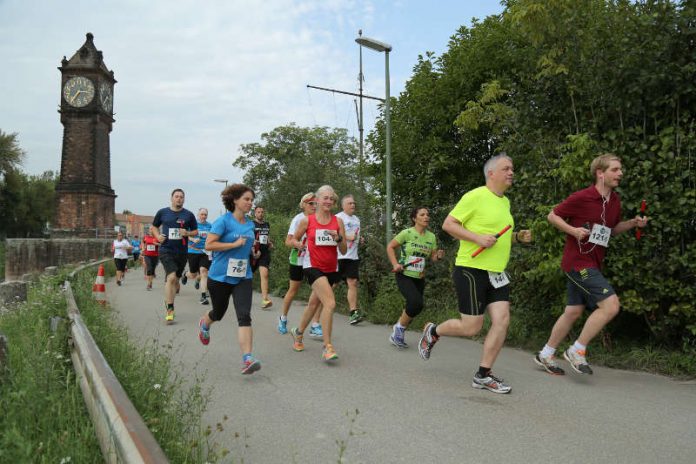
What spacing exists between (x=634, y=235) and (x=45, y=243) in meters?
48.6

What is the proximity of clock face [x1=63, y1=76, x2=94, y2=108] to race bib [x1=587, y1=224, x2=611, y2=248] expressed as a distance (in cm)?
5713

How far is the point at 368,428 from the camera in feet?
14.1

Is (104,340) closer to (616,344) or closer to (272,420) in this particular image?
(272,420)

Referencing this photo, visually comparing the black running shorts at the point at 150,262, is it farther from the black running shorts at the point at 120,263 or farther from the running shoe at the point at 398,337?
the running shoe at the point at 398,337

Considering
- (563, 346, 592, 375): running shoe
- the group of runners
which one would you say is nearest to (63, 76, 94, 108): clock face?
the group of runners

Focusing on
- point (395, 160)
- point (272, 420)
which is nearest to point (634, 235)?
point (272, 420)

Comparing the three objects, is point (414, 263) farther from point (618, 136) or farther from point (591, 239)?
point (618, 136)

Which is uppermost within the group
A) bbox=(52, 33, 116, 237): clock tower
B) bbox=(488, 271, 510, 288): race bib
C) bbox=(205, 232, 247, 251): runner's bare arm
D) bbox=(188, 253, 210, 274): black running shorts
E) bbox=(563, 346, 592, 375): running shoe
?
bbox=(52, 33, 116, 237): clock tower

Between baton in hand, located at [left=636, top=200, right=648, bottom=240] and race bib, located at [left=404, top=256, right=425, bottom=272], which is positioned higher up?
baton in hand, located at [left=636, top=200, right=648, bottom=240]

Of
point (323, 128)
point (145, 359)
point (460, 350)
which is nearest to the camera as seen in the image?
point (145, 359)

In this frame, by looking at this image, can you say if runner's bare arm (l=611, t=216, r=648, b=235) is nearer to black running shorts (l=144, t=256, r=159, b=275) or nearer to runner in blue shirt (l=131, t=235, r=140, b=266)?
black running shorts (l=144, t=256, r=159, b=275)

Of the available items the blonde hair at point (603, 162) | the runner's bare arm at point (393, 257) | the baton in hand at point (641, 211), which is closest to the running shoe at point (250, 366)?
the runner's bare arm at point (393, 257)

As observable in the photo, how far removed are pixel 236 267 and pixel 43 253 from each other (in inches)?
1796

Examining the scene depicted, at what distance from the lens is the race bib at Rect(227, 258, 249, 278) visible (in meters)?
6.25
